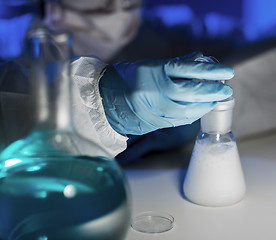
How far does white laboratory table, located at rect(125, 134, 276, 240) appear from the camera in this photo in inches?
28.7

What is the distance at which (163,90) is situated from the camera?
73 cm

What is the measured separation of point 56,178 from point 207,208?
17.4 inches

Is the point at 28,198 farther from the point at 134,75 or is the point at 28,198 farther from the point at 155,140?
the point at 155,140

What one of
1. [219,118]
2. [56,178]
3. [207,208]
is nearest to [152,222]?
[207,208]

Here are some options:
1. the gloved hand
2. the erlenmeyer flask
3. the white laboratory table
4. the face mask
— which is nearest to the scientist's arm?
the gloved hand

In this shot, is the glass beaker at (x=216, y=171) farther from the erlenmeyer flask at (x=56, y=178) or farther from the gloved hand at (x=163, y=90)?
the erlenmeyer flask at (x=56, y=178)

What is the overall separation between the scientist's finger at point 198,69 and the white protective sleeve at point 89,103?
20 cm

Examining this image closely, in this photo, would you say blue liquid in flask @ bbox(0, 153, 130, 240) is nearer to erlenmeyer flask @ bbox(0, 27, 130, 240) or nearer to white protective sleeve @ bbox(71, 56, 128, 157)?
erlenmeyer flask @ bbox(0, 27, 130, 240)

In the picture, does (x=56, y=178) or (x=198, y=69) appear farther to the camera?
(x=198, y=69)

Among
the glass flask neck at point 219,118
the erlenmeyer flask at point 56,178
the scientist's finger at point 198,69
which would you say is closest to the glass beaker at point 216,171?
the glass flask neck at point 219,118

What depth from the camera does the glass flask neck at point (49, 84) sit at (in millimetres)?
484

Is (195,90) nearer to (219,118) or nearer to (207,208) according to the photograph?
(219,118)

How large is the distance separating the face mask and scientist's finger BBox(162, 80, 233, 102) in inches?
32.3

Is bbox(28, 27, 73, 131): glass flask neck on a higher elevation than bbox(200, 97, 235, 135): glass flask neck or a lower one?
higher
